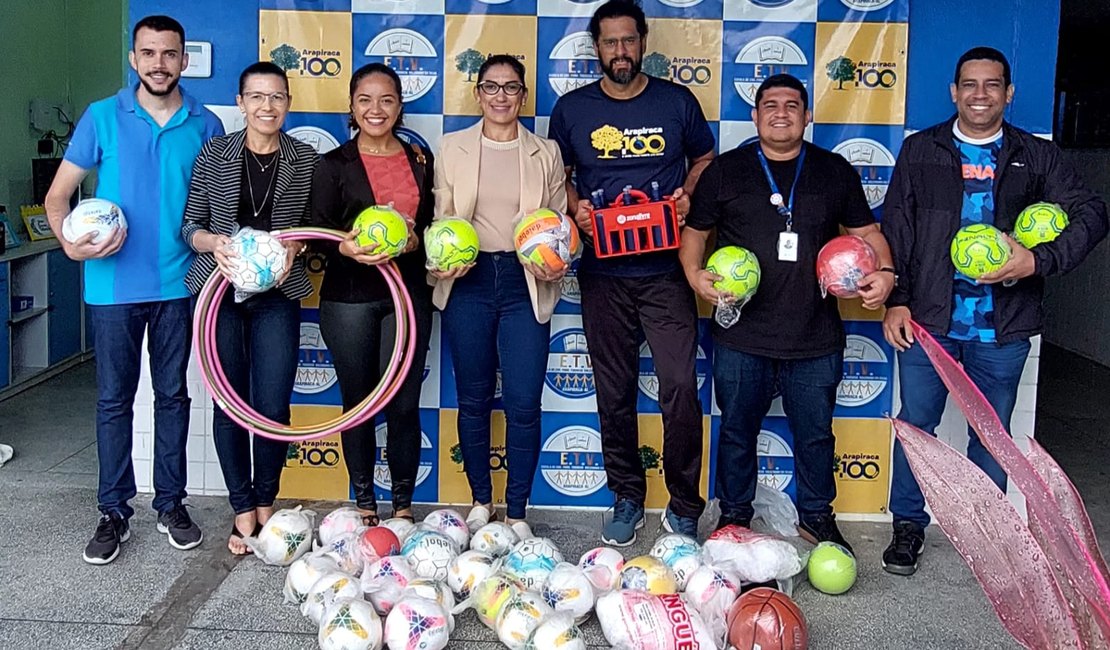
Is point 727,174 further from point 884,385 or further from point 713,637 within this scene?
point 713,637

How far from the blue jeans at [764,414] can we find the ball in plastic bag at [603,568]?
2.33 ft

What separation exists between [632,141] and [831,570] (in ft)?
5.18

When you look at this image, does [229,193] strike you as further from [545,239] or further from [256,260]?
[545,239]

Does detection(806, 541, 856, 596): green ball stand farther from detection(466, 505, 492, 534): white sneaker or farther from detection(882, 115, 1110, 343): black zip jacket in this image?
detection(466, 505, 492, 534): white sneaker

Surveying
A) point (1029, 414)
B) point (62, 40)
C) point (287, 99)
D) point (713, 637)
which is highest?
point (62, 40)

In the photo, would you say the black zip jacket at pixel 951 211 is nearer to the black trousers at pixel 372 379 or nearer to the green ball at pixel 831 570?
the green ball at pixel 831 570

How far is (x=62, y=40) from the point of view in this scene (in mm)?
7711

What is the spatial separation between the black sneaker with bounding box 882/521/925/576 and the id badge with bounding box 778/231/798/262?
39.8 inches

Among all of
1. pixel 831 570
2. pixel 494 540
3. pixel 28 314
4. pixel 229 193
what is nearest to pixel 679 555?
pixel 831 570

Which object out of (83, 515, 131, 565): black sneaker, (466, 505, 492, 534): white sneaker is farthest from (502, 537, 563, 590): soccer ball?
(83, 515, 131, 565): black sneaker

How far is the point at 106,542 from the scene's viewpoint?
3.70 m

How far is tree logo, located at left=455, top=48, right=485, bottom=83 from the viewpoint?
418 cm

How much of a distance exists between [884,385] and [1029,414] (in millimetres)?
546

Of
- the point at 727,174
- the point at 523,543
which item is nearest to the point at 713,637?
the point at 523,543
